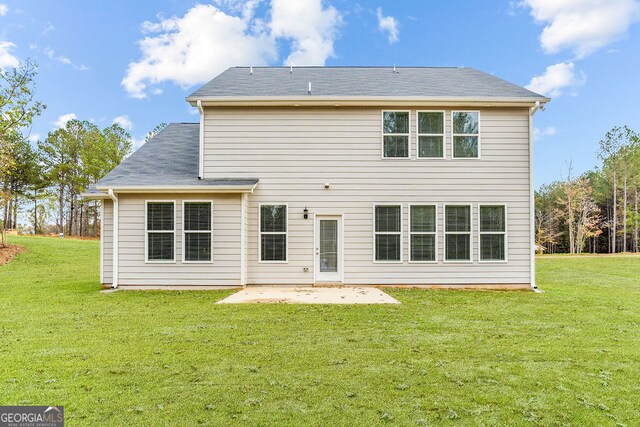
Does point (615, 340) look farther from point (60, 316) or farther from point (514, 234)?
point (60, 316)

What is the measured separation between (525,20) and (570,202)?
19.0 m

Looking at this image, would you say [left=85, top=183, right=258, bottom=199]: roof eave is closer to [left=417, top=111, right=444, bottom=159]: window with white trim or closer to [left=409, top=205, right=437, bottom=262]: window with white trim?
[left=409, top=205, right=437, bottom=262]: window with white trim

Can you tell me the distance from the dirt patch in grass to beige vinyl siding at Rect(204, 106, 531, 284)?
41.7ft

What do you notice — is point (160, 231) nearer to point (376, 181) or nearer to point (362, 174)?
point (362, 174)

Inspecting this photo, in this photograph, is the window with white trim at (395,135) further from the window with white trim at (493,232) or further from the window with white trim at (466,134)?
the window with white trim at (493,232)

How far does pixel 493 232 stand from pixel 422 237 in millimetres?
1925

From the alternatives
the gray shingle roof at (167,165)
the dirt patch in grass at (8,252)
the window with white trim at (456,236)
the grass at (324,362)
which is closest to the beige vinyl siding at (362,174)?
the window with white trim at (456,236)

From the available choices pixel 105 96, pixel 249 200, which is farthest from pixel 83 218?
pixel 249 200

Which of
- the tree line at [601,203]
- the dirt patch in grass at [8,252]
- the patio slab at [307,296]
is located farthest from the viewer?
the tree line at [601,203]

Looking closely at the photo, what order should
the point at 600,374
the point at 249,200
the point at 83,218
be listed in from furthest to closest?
the point at 83,218
the point at 249,200
the point at 600,374

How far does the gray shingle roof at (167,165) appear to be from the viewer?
939cm

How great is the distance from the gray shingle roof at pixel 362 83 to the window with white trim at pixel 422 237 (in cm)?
332

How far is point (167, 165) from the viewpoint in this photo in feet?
34.4

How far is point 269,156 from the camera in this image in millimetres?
9930
